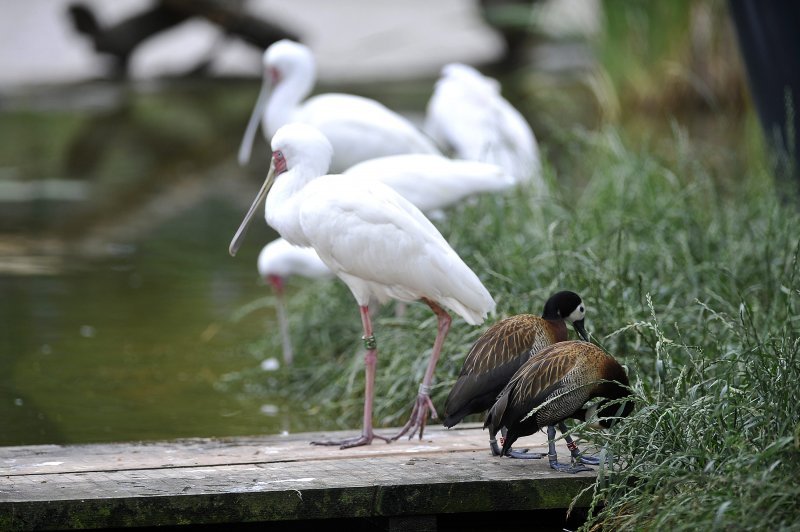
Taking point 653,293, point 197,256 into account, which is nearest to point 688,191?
point 653,293

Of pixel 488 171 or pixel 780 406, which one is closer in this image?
pixel 780 406

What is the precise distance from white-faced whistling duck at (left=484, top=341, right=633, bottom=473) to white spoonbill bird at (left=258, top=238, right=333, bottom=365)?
2.58 meters

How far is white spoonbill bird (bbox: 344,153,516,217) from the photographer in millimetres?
6512

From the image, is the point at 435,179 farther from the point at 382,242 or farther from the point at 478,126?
the point at 478,126

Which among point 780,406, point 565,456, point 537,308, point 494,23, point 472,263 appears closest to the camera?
point 780,406

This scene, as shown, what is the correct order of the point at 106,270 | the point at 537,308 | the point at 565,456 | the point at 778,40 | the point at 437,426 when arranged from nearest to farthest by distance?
the point at 565,456 → the point at 437,426 → the point at 537,308 → the point at 778,40 → the point at 106,270

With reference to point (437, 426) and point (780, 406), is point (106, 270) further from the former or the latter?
point (780, 406)

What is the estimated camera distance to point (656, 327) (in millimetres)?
4332

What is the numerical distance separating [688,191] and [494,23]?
512 inches

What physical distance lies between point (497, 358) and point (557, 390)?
0.39 m

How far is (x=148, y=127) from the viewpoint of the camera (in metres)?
15.6

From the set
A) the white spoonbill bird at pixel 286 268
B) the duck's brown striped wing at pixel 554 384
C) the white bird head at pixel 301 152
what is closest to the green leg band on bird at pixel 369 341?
the white bird head at pixel 301 152

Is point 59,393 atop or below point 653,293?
below

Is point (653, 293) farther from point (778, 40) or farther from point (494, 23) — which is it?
point (494, 23)
